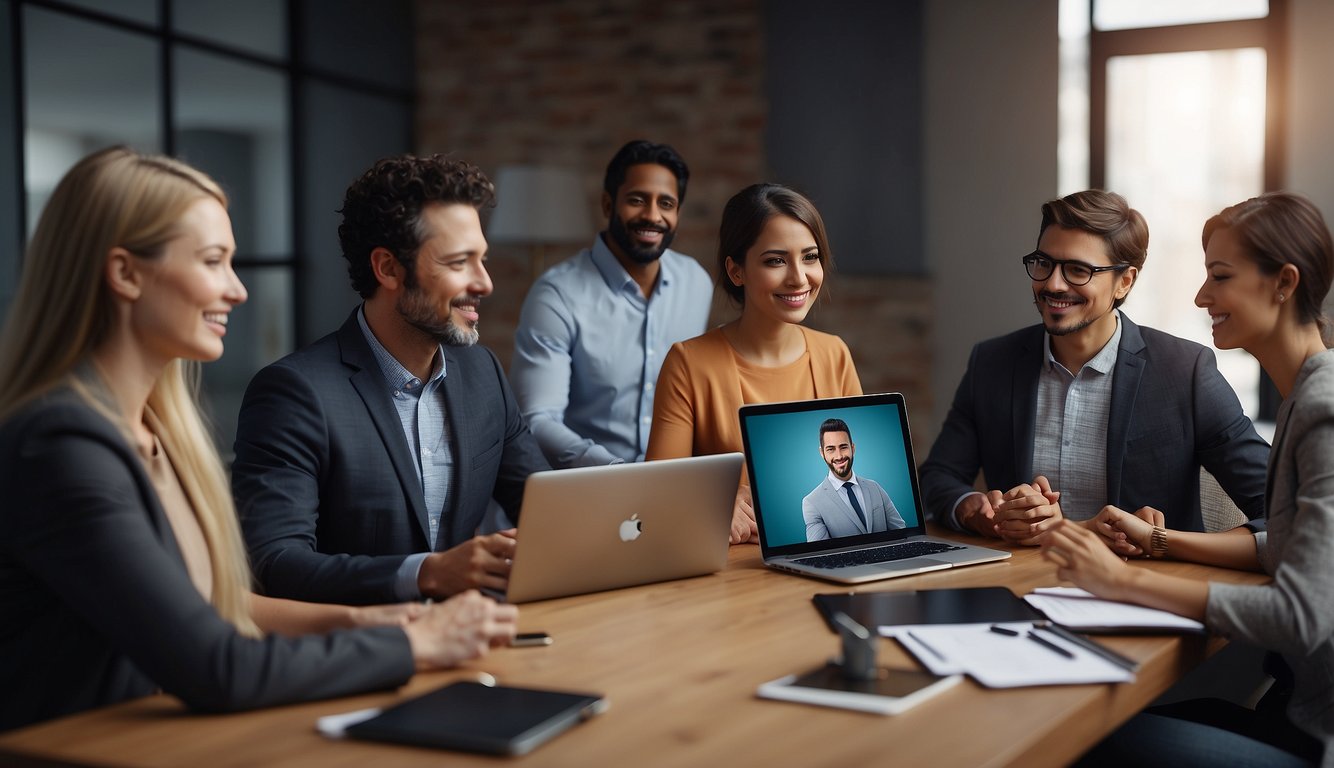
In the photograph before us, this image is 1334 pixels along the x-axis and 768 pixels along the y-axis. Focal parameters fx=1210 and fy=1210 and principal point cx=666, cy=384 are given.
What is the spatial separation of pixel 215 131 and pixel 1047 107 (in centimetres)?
356

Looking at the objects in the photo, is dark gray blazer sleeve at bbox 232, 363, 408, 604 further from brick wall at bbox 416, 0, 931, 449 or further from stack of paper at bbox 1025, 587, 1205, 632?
brick wall at bbox 416, 0, 931, 449

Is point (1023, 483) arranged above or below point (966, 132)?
below

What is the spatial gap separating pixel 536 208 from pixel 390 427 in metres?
3.49

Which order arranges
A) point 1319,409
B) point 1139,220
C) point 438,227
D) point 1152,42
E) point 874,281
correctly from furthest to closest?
Answer: point 874,281, point 1152,42, point 1139,220, point 438,227, point 1319,409

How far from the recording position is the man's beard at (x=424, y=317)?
209 centimetres

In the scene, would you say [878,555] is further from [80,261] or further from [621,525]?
[80,261]

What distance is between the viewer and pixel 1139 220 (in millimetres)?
2451

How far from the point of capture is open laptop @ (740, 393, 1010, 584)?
2.05 m

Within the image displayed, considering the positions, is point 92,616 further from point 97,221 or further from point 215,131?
point 215,131

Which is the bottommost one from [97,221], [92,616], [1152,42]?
[92,616]

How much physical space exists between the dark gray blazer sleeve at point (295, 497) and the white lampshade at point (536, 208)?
3452 mm

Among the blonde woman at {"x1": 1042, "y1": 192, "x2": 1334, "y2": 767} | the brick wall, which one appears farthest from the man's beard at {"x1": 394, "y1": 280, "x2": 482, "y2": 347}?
the brick wall

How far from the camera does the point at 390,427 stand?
204 cm

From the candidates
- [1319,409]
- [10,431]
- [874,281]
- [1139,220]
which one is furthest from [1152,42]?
[10,431]
